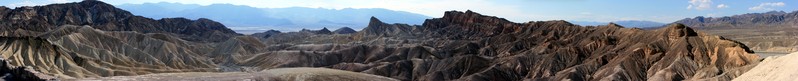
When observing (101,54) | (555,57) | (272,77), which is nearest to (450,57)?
(555,57)

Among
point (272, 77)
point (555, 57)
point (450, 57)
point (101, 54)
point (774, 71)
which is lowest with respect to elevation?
point (101, 54)

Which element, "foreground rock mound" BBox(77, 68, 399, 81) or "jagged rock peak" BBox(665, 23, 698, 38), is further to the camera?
"jagged rock peak" BBox(665, 23, 698, 38)

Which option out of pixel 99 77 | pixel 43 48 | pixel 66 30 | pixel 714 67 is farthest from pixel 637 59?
pixel 66 30

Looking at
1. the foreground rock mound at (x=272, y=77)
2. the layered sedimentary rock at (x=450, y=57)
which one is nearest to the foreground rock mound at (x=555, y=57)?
the layered sedimentary rock at (x=450, y=57)

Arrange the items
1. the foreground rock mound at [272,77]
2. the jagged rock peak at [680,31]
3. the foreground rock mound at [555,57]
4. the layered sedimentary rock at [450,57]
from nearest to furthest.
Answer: the foreground rock mound at [555,57] → the layered sedimentary rock at [450,57] → the foreground rock mound at [272,77] → the jagged rock peak at [680,31]

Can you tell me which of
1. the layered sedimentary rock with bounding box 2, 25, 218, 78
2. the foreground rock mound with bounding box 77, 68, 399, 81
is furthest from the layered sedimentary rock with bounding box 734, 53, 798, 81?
the layered sedimentary rock with bounding box 2, 25, 218, 78

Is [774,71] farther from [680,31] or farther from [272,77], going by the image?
[272,77]

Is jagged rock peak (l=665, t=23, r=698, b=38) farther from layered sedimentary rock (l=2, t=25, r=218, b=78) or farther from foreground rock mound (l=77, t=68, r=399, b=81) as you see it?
layered sedimentary rock (l=2, t=25, r=218, b=78)

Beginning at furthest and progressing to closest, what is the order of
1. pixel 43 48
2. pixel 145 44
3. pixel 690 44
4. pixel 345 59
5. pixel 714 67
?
pixel 145 44, pixel 345 59, pixel 43 48, pixel 690 44, pixel 714 67

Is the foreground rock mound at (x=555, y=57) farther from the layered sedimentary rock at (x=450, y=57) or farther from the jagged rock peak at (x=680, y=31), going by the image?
the layered sedimentary rock at (x=450, y=57)

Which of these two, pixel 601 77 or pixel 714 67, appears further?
pixel 601 77

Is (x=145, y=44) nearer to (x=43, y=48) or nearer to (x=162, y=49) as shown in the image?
(x=162, y=49)
